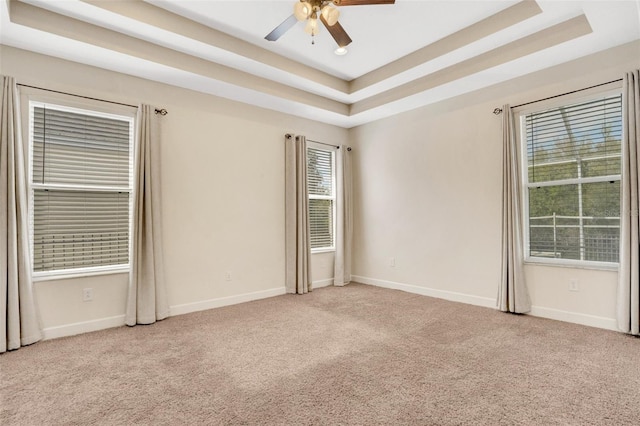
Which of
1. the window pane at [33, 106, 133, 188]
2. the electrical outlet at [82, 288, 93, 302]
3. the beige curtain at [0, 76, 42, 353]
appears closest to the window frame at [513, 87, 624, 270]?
the window pane at [33, 106, 133, 188]

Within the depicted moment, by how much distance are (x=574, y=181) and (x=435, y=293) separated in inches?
80.5

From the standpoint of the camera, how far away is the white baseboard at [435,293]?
3825 mm

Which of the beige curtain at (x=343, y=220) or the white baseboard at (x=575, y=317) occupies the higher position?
the beige curtain at (x=343, y=220)

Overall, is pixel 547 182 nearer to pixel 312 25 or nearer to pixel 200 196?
pixel 312 25

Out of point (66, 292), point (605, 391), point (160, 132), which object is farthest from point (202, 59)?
point (605, 391)

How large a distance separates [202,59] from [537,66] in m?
3.55

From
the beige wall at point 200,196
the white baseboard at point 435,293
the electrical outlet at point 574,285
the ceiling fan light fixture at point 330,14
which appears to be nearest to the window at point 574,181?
the electrical outlet at point 574,285

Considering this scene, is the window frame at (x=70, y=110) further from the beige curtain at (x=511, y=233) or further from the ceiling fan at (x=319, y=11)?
the beige curtain at (x=511, y=233)

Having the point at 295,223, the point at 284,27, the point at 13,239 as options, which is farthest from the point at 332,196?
the point at 13,239

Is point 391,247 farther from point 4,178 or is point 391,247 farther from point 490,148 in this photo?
point 4,178

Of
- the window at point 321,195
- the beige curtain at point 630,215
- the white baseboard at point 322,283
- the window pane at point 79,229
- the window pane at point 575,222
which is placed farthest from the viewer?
the window at point 321,195

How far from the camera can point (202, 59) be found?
11.2 feet

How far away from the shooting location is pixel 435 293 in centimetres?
429

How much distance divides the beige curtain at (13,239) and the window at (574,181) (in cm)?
497
